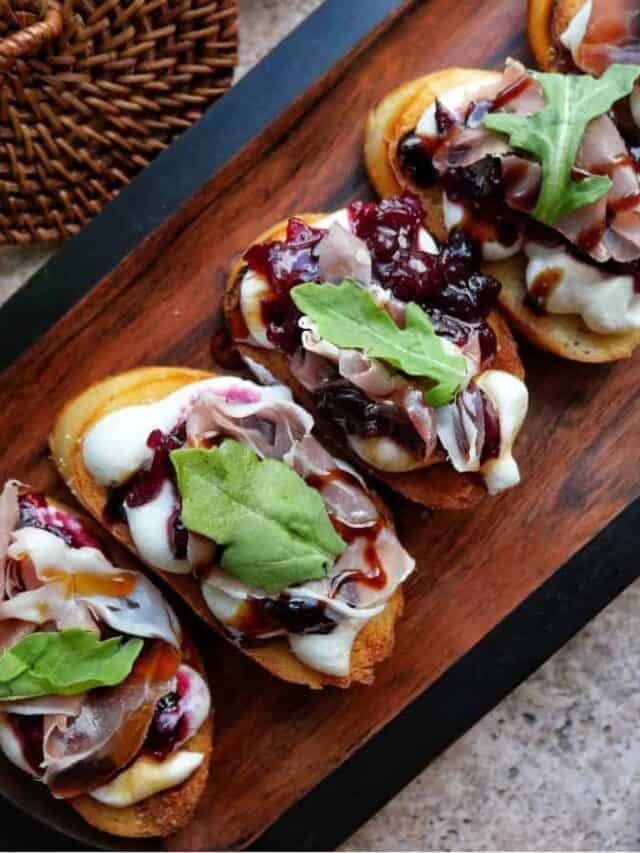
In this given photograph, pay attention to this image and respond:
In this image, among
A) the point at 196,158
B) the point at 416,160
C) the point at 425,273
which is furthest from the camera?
the point at 196,158

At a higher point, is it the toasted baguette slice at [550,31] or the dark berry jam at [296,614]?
the toasted baguette slice at [550,31]

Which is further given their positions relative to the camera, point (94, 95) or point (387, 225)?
point (94, 95)

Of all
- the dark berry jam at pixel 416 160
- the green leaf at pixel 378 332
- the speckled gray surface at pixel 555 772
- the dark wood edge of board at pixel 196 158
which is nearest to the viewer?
the green leaf at pixel 378 332

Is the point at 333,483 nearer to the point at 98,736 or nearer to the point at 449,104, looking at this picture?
the point at 98,736

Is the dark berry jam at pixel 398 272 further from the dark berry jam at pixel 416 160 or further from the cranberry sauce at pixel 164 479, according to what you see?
the cranberry sauce at pixel 164 479

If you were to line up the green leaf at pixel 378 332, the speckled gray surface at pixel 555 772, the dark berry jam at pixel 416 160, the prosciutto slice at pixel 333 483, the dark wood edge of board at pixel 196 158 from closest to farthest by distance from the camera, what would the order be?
the green leaf at pixel 378 332
the prosciutto slice at pixel 333 483
the dark berry jam at pixel 416 160
the dark wood edge of board at pixel 196 158
the speckled gray surface at pixel 555 772

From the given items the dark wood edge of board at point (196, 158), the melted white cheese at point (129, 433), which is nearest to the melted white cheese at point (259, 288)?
the melted white cheese at point (129, 433)

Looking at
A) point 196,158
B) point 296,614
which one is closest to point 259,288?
point 196,158

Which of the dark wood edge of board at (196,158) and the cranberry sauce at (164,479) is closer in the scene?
the cranberry sauce at (164,479)

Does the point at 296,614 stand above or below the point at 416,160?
below
